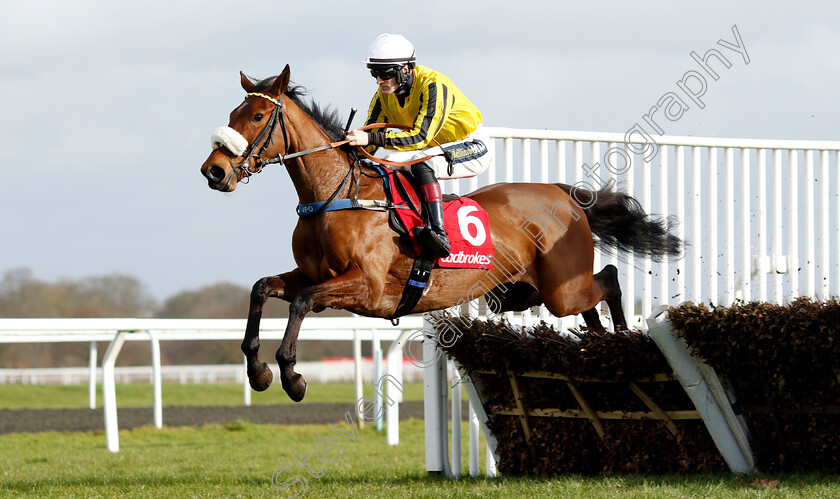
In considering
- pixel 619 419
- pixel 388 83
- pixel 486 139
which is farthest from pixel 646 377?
pixel 388 83

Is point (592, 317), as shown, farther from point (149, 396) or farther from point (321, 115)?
point (149, 396)

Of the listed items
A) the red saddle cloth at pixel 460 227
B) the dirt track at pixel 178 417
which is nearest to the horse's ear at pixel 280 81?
the red saddle cloth at pixel 460 227

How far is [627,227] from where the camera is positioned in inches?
229

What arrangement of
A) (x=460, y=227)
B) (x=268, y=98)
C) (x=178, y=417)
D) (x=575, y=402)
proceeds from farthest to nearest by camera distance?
(x=178, y=417), (x=575, y=402), (x=460, y=227), (x=268, y=98)

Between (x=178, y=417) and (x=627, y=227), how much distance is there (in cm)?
811

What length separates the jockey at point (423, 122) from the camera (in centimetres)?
472

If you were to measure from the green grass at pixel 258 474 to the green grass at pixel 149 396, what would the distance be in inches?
314

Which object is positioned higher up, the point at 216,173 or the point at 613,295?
the point at 216,173

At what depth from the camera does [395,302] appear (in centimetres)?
475

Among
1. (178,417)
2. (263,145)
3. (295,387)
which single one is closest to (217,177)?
(263,145)

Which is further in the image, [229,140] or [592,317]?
[592,317]

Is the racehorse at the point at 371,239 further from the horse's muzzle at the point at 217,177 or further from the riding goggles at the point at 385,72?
the riding goggles at the point at 385,72

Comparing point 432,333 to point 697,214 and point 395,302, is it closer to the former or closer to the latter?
point 395,302

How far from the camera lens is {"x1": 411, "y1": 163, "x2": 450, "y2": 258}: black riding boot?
4.69 meters
